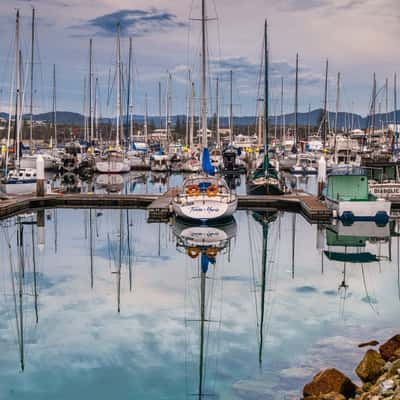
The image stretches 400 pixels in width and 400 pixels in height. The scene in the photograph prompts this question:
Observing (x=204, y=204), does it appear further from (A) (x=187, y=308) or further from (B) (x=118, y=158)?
(B) (x=118, y=158)

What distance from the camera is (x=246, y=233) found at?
2855 cm

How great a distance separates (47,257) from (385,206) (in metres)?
15.8

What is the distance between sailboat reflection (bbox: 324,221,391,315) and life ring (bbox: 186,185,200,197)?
19.4ft

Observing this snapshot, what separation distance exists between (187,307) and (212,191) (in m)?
12.4

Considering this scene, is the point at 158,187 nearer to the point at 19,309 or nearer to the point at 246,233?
the point at 246,233

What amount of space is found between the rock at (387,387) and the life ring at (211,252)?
45.3ft

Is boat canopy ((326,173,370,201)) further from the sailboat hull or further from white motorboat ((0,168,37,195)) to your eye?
white motorboat ((0,168,37,195))

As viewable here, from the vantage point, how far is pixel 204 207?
2803 cm

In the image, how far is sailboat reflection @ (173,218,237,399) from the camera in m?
13.5

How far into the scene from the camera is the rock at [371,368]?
36.6ft

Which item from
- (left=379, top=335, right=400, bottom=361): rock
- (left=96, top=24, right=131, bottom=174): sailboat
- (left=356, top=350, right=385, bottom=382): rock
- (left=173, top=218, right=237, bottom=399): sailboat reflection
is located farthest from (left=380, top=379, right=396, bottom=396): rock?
(left=96, top=24, right=131, bottom=174): sailboat

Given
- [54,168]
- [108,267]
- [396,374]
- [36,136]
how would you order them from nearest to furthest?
[396,374] → [108,267] → [54,168] → [36,136]

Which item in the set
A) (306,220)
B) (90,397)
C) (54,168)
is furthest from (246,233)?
(54,168)

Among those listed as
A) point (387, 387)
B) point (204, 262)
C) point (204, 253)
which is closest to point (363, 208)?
point (204, 253)
